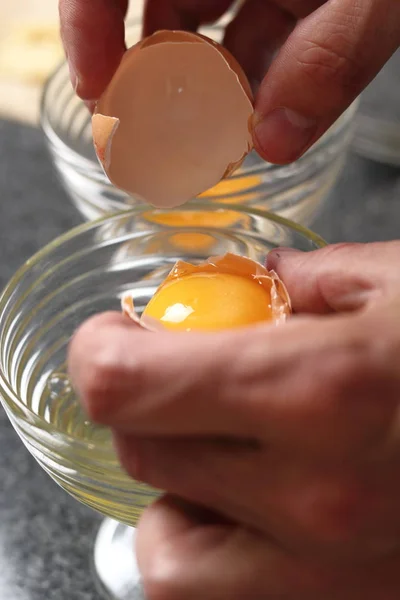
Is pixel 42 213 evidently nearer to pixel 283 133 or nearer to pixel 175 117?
pixel 175 117

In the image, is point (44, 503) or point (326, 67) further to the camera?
point (44, 503)

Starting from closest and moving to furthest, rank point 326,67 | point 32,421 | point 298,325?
point 298,325, point 32,421, point 326,67

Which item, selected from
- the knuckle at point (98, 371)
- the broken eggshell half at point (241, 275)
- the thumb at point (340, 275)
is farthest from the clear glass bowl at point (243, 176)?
the knuckle at point (98, 371)

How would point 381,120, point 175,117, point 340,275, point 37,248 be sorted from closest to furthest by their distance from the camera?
point 340,275 < point 175,117 < point 37,248 < point 381,120

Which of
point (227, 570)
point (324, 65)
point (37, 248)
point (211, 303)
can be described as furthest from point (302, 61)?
point (37, 248)

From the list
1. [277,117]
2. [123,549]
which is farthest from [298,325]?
[123,549]

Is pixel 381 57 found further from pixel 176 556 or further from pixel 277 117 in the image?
pixel 176 556

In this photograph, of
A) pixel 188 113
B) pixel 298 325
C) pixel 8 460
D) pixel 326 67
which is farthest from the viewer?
pixel 8 460
